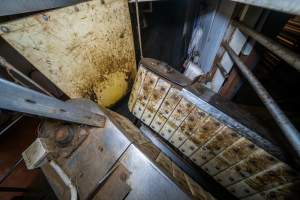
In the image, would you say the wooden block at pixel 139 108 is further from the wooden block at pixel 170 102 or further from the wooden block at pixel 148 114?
the wooden block at pixel 170 102

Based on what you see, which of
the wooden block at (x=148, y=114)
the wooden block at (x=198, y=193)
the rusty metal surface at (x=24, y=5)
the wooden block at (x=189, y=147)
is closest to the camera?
the rusty metal surface at (x=24, y=5)

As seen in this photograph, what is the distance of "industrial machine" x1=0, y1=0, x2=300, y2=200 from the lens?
2.34 ft

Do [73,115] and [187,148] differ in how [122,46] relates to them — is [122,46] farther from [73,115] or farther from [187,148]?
[187,148]

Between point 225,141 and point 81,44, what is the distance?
1200 millimetres

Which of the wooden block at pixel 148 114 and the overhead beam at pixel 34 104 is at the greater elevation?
the wooden block at pixel 148 114

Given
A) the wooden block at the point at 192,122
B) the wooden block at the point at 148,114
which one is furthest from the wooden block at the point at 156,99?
the wooden block at the point at 192,122

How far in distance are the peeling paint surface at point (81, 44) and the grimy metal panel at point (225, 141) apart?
1.27ft

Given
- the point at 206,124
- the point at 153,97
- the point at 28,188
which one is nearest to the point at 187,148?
the point at 206,124

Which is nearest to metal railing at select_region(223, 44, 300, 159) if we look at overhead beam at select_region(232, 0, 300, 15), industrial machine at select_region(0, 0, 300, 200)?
industrial machine at select_region(0, 0, 300, 200)

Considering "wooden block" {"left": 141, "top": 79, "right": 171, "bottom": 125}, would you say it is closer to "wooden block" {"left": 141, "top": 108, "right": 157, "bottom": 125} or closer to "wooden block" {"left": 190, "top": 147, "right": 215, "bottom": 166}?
"wooden block" {"left": 141, "top": 108, "right": 157, "bottom": 125}

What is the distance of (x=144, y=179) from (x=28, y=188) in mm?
1259

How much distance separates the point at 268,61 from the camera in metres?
2.28

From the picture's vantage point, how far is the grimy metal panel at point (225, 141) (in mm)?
743

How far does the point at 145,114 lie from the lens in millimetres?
1290
